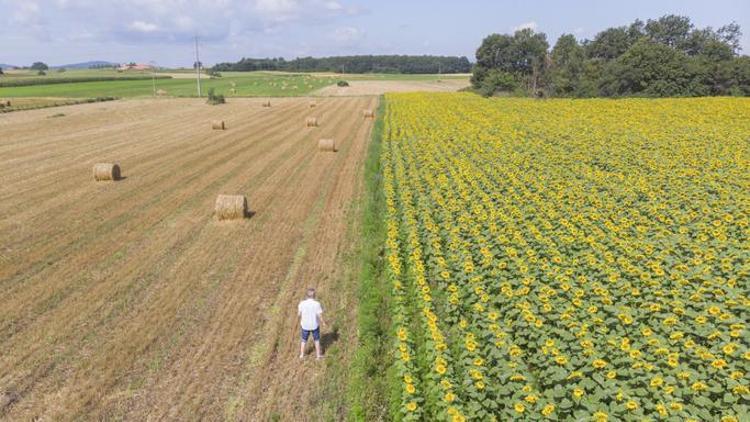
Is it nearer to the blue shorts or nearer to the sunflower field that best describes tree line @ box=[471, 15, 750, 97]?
the sunflower field

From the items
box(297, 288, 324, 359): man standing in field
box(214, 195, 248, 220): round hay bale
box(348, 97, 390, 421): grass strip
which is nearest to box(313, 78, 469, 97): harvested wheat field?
box(214, 195, 248, 220): round hay bale

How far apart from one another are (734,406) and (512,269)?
16.6ft

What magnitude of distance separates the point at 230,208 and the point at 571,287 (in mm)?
A: 11497

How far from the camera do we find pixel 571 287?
32.2 ft

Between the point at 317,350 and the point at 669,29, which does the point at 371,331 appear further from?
the point at 669,29

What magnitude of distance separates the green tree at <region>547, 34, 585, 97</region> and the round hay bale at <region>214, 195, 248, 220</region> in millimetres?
63490

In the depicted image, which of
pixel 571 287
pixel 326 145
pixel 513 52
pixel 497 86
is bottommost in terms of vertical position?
pixel 571 287

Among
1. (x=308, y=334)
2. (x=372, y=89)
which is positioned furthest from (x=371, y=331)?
(x=372, y=89)

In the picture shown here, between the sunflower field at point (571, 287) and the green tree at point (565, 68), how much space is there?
172 ft

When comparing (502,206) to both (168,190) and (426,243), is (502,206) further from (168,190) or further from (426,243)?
(168,190)

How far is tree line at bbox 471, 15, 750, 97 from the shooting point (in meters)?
60.5

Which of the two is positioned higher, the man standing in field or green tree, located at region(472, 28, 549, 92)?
green tree, located at region(472, 28, 549, 92)

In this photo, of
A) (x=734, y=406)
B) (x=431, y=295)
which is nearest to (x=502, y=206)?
(x=431, y=295)

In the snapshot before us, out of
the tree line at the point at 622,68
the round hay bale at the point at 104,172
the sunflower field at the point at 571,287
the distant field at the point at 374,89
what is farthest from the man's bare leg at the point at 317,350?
the distant field at the point at 374,89
